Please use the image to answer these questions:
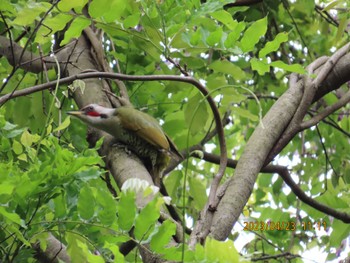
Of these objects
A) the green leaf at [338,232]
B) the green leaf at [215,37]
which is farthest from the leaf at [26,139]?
the green leaf at [338,232]

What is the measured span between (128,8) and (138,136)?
1.86 feet

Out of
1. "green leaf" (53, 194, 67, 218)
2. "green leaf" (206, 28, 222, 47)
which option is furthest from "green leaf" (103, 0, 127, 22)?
"green leaf" (53, 194, 67, 218)

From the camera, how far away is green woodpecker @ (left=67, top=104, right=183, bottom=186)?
8.78ft

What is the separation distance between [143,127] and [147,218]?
4.42 feet

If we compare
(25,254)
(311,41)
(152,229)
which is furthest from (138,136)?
(311,41)

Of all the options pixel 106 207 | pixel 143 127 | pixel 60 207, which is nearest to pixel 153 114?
pixel 143 127

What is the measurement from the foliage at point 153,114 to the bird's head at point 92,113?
0.12m

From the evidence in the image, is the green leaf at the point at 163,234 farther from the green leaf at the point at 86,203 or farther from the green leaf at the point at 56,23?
the green leaf at the point at 56,23

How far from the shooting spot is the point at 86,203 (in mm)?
1727

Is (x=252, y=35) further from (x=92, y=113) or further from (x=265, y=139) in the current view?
(x=92, y=113)

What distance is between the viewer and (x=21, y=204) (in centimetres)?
178

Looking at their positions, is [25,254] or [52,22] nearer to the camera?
[25,254]

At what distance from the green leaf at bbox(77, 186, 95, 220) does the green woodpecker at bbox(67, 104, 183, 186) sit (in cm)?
87

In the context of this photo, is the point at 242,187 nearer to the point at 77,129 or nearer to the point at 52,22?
the point at 52,22
